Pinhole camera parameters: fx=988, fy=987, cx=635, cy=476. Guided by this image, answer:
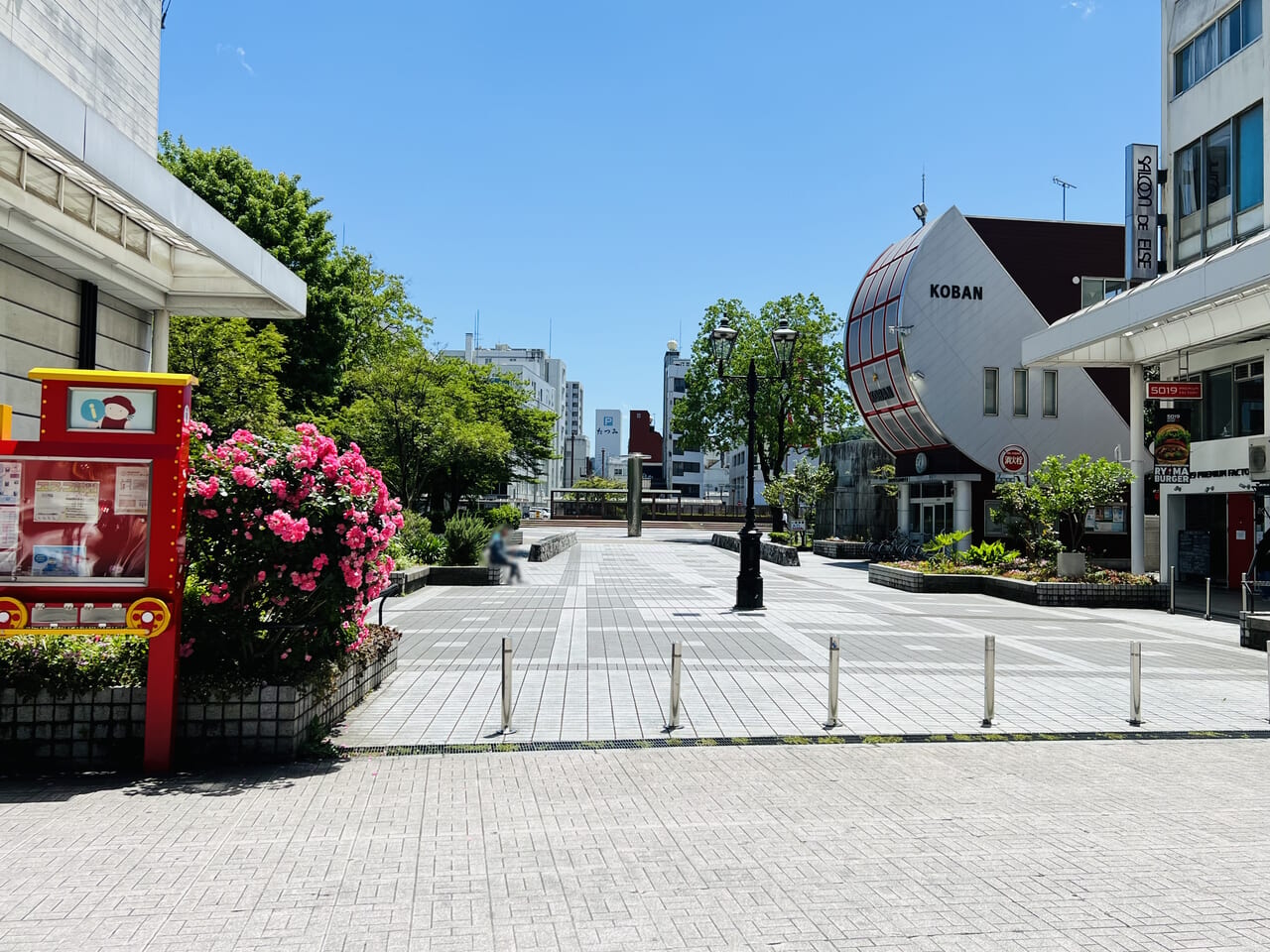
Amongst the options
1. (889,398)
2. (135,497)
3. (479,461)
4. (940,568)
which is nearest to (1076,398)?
(889,398)

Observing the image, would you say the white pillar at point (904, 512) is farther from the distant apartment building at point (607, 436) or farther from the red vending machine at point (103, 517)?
the distant apartment building at point (607, 436)

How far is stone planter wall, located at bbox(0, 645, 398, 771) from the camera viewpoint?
24.9 ft

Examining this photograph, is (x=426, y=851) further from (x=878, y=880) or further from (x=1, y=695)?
(x=1, y=695)

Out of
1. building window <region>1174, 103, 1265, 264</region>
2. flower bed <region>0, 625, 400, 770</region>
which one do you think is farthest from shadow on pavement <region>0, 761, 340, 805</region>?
building window <region>1174, 103, 1265, 264</region>

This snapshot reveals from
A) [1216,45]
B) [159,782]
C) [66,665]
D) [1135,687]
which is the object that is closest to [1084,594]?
[1135,687]

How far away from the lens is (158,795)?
7035mm

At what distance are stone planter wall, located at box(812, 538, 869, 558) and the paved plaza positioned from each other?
18.0 m

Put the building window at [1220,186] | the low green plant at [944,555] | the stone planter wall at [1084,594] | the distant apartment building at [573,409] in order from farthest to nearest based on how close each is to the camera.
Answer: the distant apartment building at [573,409] → the low green plant at [944,555] → the building window at [1220,186] → the stone planter wall at [1084,594]

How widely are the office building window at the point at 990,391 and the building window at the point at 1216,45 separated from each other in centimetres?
1241

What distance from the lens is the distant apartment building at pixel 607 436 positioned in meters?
129

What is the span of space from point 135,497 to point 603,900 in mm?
5060

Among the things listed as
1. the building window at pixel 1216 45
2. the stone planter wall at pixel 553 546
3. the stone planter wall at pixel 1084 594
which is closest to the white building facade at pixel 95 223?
the stone planter wall at pixel 553 546

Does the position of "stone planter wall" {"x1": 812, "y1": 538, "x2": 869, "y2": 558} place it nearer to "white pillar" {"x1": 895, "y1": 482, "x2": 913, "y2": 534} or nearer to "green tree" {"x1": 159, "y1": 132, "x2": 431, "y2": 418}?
"white pillar" {"x1": 895, "y1": 482, "x2": 913, "y2": 534}

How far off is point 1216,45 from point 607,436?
13087cm
